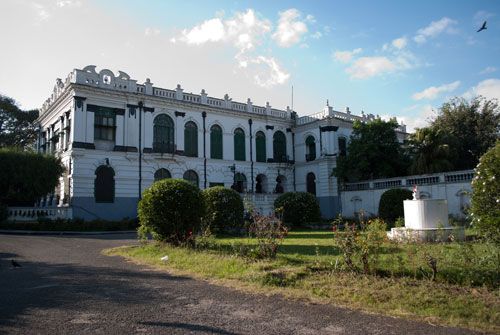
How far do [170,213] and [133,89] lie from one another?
18877 mm

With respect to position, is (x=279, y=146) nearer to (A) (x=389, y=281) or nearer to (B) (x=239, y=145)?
(B) (x=239, y=145)

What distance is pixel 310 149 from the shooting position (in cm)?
3597

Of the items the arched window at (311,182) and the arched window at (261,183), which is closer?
the arched window at (311,182)

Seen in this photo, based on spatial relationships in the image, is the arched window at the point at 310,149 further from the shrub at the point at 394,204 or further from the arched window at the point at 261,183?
the shrub at the point at 394,204

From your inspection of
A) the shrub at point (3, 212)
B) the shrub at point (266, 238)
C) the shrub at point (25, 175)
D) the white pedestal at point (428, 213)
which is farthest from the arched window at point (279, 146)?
the shrub at point (266, 238)

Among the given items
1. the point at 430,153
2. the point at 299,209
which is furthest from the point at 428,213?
the point at 430,153

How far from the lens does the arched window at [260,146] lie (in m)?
34.5

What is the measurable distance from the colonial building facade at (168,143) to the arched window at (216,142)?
0.27ft

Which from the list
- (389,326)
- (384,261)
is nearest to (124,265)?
(384,261)

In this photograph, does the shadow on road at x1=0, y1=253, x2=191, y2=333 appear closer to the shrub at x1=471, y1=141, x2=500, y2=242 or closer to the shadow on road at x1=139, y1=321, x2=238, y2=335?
the shadow on road at x1=139, y1=321, x2=238, y2=335

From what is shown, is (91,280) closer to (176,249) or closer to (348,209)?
(176,249)

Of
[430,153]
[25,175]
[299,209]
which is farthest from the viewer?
[430,153]

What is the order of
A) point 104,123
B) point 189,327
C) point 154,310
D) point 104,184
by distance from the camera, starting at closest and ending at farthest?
point 189,327, point 154,310, point 104,184, point 104,123

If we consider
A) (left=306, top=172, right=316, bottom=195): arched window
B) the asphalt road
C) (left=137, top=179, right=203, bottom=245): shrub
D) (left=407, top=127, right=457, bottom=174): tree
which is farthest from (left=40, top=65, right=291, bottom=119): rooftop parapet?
the asphalt road
